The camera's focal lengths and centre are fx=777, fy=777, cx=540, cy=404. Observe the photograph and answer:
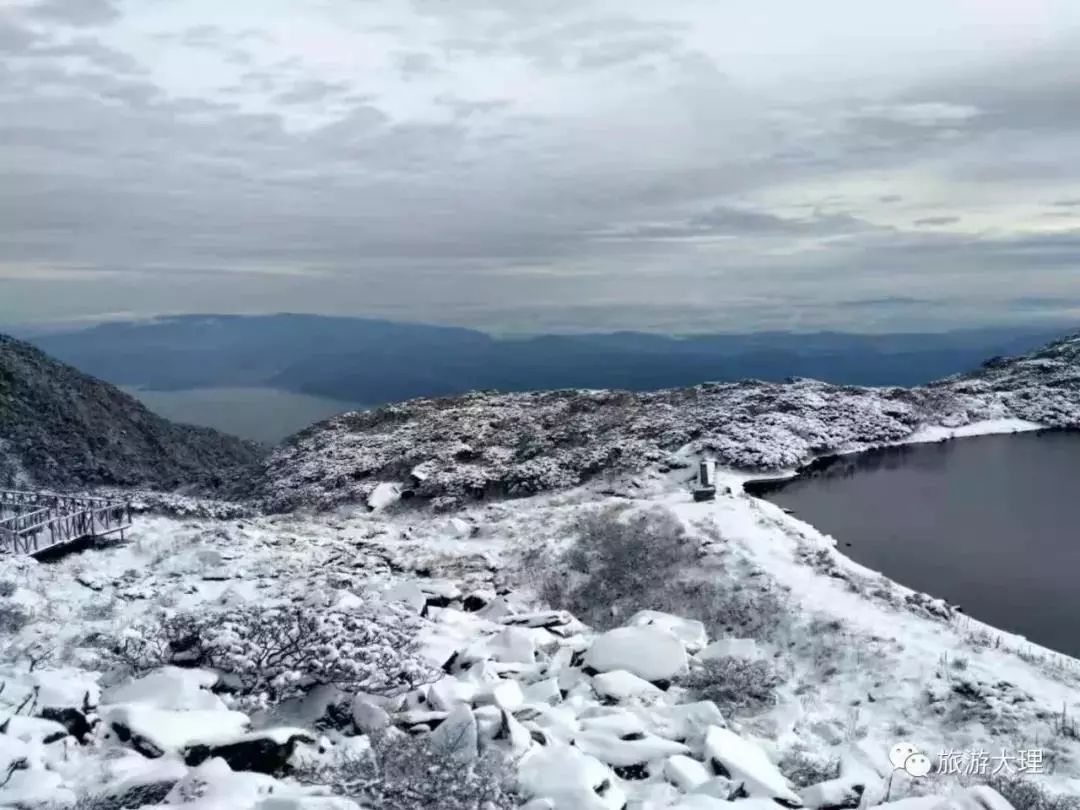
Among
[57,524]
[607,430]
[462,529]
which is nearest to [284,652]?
[462,529]

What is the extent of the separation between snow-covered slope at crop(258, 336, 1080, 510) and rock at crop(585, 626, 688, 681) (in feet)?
45.3

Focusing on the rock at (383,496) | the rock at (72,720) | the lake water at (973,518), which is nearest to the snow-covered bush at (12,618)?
the rock at (72,720)

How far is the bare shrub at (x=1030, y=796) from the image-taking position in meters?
8.59

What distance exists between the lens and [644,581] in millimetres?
17094

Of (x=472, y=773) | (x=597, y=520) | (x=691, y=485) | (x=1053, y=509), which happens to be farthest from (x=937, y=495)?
(x=472, y=773)

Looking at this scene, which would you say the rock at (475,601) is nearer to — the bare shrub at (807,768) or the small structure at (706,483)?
the bare shrub at (807,768)

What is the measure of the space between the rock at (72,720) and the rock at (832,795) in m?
8.19

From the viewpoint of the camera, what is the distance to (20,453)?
34.4 metres

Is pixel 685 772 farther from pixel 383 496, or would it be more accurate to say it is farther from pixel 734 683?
pixel 383 496

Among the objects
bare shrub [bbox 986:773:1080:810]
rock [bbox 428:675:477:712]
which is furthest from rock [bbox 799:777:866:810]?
rock [bbox 428:675:477:712]

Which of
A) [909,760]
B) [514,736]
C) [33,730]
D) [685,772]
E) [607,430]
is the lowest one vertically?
[909,760]

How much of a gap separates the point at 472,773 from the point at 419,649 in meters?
4.44

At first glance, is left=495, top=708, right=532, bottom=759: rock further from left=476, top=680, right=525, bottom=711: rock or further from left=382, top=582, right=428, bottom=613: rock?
left=382, top=582, right=428, bottom=613: rock

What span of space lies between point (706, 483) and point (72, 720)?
57.3 feet
